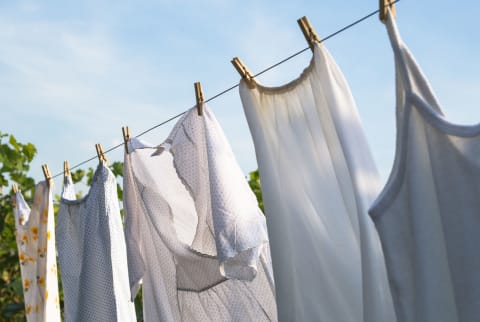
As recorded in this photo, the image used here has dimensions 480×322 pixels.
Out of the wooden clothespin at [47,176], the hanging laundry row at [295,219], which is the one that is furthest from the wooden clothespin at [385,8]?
the wooden clothespin at [47,176]

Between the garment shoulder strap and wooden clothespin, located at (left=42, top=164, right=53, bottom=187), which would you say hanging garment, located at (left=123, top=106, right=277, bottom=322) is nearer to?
the garment shoulder strap

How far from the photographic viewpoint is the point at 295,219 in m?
1.65

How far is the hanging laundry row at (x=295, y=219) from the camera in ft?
4.39

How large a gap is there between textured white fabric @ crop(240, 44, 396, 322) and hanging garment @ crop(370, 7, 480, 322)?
0.14m

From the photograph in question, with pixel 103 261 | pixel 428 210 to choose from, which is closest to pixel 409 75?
pixel 428 210

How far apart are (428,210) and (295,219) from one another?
36 cm

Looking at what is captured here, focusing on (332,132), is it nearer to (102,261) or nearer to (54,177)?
(102,261)

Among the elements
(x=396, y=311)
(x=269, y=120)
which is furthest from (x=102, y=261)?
(x=396, y=311)

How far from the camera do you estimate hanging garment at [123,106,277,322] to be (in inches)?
68.3

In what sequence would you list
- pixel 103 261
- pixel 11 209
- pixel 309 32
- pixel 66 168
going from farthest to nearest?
pixel 11 209 → pixel 66 168 → pixel 103 261 → pixel 309 32

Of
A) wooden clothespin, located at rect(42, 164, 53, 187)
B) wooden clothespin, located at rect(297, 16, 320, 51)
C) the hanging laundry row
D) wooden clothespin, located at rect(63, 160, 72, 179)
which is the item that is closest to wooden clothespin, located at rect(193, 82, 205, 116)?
the hanging laundry row

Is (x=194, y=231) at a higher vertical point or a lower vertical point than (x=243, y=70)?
lower

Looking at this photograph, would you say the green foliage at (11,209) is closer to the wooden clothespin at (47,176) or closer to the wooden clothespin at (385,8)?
the wooden clothespin at (47,176)

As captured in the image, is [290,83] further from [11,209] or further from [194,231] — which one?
[11,209]
